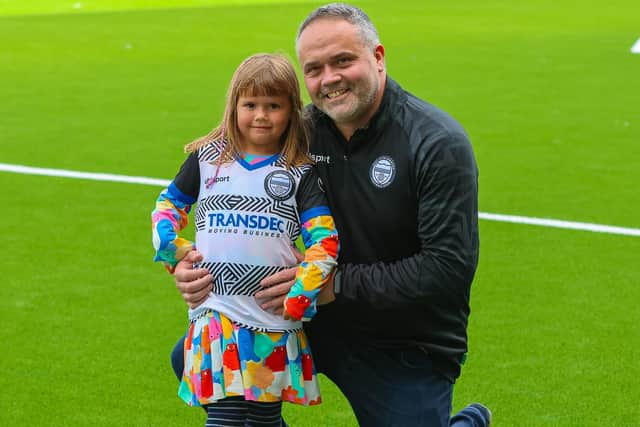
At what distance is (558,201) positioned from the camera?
9.25 meters

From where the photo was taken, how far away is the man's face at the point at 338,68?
4.34 m

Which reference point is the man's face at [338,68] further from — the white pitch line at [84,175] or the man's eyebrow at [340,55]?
the white pitch line at [84,175]

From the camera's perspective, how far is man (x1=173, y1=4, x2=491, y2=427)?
4.30 metres

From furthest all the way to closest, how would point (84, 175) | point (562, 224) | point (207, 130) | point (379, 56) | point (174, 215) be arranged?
1. point (207, 130)
2. point (84, 175)
3. point (562, 224)
4. point (379, 56)
5. point (174, 215)

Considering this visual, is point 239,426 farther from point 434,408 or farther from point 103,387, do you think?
point 103,387

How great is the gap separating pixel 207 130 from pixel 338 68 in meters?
8.01

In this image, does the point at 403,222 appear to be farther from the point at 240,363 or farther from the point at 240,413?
the point at 240,413

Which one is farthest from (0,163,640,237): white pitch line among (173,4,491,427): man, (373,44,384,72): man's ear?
(373,44,384,72): man's ear

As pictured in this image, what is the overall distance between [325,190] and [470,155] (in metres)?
0.55

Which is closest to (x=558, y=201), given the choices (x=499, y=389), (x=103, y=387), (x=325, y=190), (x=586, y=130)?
(x=586, y=130)

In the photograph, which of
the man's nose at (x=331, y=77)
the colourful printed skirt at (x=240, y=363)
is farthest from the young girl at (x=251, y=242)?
the man's nose at (x=331, y=77)

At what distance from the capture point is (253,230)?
4242 millimetres

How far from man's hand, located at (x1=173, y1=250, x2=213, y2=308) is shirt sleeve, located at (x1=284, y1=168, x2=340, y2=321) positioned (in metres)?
0.33

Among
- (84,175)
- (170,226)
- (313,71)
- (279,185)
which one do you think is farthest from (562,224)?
(170,226)
